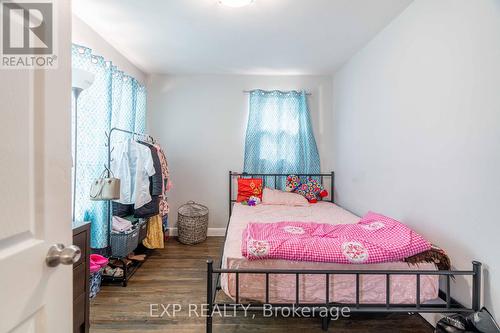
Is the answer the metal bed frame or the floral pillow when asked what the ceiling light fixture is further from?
the floral pillow

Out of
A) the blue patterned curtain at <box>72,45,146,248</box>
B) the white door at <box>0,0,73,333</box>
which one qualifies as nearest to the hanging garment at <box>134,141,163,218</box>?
the blue patterned curtain at <box>72,45,146,248</box>

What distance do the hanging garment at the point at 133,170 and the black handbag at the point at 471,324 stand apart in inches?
102

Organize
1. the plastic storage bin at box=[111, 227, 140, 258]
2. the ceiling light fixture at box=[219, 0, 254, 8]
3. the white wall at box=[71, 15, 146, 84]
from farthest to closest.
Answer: the plastic storage bin at box=[111, 227, 140, 258]
the white wall at box=[71, 15, 146, 84]
the ceiling light fixture at box=[219, 0, 254, 8]

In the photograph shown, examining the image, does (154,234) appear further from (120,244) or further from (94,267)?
(94,267)

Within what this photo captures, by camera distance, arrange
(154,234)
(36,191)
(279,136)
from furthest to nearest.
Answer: (279,136) < (154,234) < (36,191)

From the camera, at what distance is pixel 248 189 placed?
138 inches

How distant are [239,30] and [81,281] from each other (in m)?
2.42

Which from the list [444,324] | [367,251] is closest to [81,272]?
[367,251]

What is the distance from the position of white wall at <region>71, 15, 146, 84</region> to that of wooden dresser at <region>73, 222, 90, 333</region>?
1.53 meters

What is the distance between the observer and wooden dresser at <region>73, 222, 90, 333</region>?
4.91ft

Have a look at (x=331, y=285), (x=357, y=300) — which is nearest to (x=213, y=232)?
(x=331, y=285)

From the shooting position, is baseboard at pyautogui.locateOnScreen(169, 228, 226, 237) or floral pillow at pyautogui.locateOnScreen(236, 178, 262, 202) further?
baseboard at pyautogui.locateOnScreen(169, 228, 226, 237)

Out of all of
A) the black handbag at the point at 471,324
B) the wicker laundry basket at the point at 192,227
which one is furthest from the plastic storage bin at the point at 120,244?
the black handbag at the point at 471,324

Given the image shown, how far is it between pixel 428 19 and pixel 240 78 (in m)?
2.43
